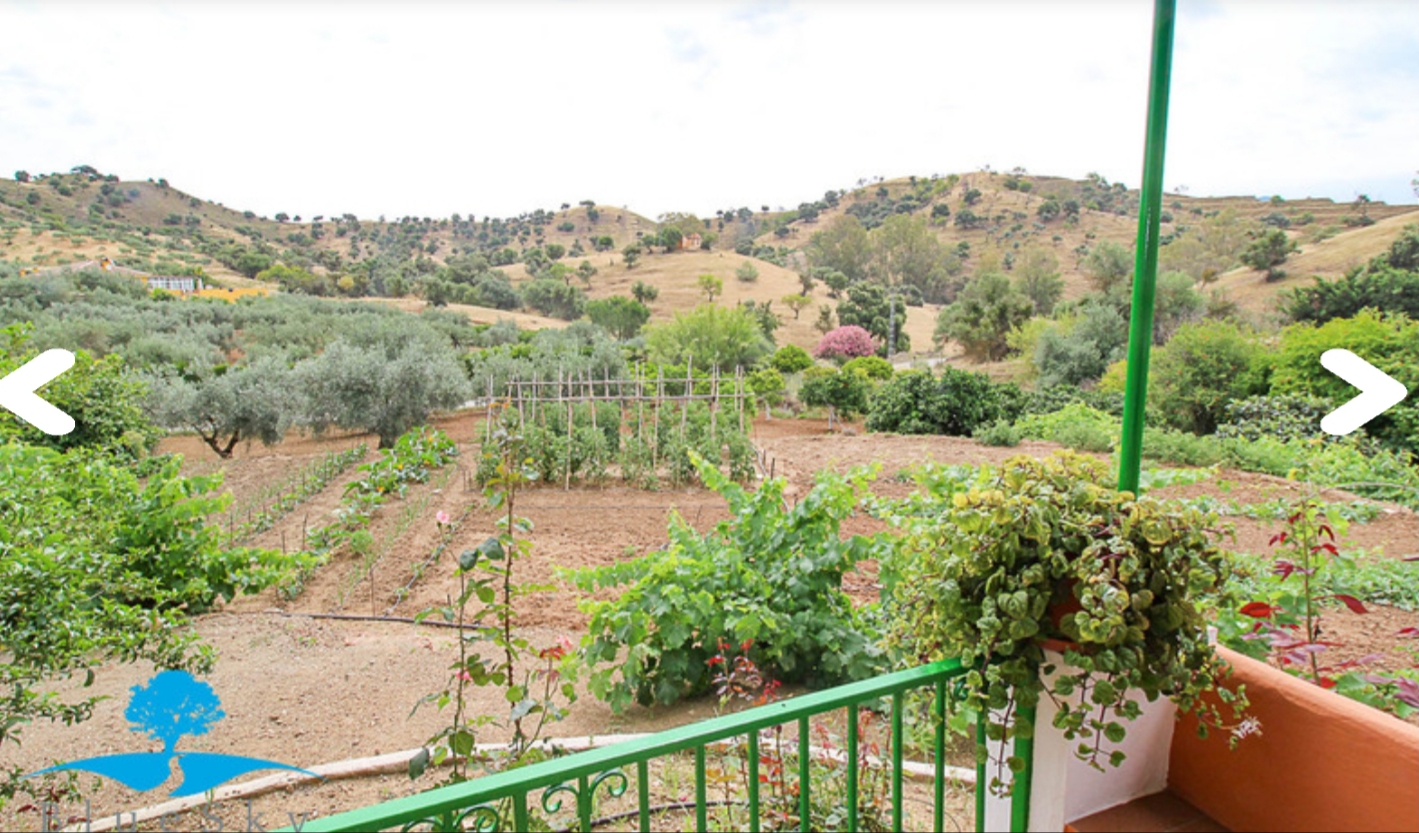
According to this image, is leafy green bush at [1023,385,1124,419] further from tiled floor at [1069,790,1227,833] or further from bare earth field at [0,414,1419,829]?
tiled floor at [1069,790,1227,833]

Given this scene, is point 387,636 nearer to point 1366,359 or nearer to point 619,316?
point 1366,359

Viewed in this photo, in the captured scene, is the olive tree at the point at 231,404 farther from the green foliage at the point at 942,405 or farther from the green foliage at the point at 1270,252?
the green foliage at the point at 1270,252

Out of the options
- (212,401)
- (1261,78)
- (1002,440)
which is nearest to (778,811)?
(1261,78)

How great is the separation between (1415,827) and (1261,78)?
5.84 meters

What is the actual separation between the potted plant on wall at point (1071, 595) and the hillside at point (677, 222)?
21.8m

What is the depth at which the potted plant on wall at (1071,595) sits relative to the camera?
45.6 inches

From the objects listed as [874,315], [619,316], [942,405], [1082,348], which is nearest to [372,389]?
[942,405]

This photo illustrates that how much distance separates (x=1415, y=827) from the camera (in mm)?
1172

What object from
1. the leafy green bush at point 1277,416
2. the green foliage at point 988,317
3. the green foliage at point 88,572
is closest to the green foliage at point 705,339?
the green foliage at point 988,317

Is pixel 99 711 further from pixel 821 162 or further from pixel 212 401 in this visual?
Answer: pixel 821 162

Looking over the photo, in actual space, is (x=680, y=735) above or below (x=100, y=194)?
below

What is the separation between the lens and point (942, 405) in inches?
449

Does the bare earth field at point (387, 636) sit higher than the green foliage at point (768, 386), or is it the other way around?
the green foliage at point (768, 386)

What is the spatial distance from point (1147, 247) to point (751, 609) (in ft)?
5.67
